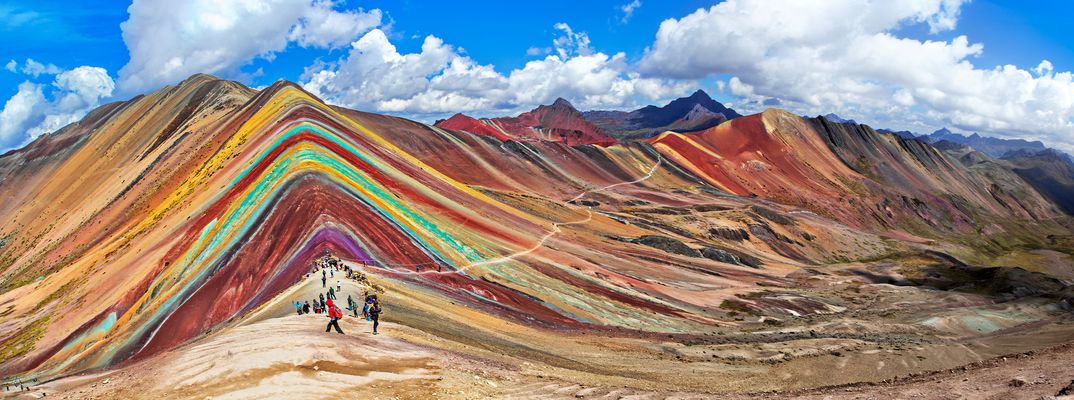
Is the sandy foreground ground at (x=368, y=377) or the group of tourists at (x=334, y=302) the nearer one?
the sandy foreground ground at (x=368, y=377)

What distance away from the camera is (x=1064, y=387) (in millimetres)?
17094

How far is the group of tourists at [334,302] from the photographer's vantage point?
23.4m

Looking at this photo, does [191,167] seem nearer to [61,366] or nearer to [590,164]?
[61,366]

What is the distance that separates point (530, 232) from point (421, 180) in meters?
15.3

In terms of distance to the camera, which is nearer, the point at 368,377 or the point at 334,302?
the point at 368,377

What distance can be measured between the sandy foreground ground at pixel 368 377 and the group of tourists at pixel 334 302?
2.38 feet

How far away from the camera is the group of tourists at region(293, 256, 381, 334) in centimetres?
2342

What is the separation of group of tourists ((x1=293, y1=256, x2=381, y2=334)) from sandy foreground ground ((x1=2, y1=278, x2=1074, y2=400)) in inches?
28.6

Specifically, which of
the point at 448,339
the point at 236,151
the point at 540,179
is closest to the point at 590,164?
the point at 540,179

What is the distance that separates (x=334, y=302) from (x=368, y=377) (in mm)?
10363

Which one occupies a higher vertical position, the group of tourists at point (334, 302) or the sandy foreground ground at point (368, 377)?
the group of tourists at point (334, 302)

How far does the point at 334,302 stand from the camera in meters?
28.2

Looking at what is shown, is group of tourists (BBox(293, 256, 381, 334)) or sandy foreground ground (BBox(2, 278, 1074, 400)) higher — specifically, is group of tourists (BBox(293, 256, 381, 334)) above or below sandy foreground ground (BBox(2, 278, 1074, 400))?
above

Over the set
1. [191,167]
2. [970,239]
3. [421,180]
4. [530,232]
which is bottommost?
[970,239]
